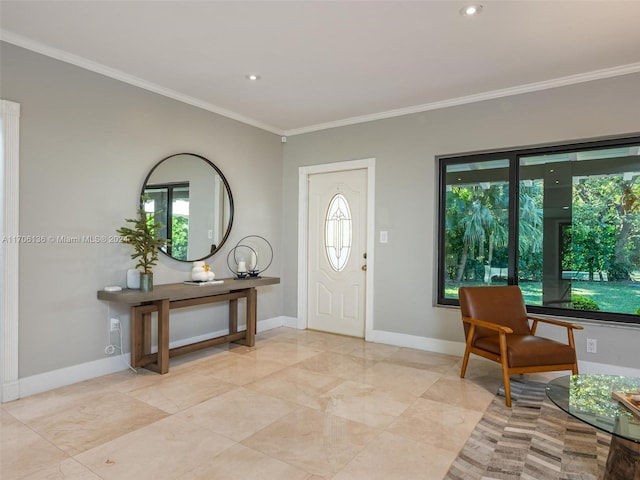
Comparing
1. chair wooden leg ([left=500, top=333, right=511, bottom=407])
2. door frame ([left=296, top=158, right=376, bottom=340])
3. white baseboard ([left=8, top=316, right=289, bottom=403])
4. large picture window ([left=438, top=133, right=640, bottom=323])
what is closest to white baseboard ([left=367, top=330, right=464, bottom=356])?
door frame ([left=296, top=158, right=376, bottom=340])

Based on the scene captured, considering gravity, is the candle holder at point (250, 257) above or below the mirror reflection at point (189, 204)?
below

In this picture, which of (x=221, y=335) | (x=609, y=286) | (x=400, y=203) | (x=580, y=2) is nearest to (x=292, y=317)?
(x=221, y=335)

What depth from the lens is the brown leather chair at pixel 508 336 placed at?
282 cm

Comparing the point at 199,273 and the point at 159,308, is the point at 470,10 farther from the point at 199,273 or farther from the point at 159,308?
the point at 159,308

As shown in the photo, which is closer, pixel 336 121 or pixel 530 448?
pixel 530 448

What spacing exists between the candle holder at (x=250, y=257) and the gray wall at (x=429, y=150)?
127 centimetres

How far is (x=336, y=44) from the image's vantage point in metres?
2.89

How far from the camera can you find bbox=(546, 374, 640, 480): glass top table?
172 centimetres

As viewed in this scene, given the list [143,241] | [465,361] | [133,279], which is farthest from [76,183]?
[465,361]

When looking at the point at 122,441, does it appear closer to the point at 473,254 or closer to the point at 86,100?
the point at 86,100

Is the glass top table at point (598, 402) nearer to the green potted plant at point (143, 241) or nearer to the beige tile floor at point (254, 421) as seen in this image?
the beige tile floor at point (254, 421)

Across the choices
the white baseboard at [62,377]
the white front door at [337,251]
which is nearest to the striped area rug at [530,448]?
the white front door at [337,251]

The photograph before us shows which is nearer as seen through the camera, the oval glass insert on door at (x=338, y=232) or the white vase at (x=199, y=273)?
the white vase at (x=199, y=273)

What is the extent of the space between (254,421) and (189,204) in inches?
90.9
